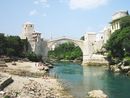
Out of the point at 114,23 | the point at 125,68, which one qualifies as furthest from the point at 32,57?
the point at 125,68

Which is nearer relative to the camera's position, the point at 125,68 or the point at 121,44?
the point at 125,68

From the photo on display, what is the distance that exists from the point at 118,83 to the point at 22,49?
43423 millimetres

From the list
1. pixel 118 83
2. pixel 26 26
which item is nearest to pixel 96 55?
pixel 26 26

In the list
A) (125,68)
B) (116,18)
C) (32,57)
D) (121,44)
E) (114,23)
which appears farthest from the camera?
(116,18)

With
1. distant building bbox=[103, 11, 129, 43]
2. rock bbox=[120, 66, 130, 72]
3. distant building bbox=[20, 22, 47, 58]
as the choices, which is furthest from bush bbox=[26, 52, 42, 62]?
rock bbox=[120, 66, 130, 72]

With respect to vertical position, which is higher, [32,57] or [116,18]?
[116,18]

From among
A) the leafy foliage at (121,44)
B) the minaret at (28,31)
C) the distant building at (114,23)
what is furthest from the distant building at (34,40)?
the leafy foliage at (121,44)

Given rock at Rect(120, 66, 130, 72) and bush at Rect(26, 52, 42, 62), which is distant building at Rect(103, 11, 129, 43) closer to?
bush at Rect(26, 52, 42, 62)

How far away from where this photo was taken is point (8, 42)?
78.2 metres

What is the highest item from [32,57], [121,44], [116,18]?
[116,18]

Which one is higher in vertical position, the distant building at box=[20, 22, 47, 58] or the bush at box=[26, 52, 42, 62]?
the distant building at box=[20, 22, 47, 58]

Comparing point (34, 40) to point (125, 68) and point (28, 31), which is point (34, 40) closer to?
point (28, 31)

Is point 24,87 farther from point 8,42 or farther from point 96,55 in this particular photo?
point 96,55

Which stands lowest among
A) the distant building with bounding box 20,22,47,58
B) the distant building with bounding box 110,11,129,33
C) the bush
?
the bush
